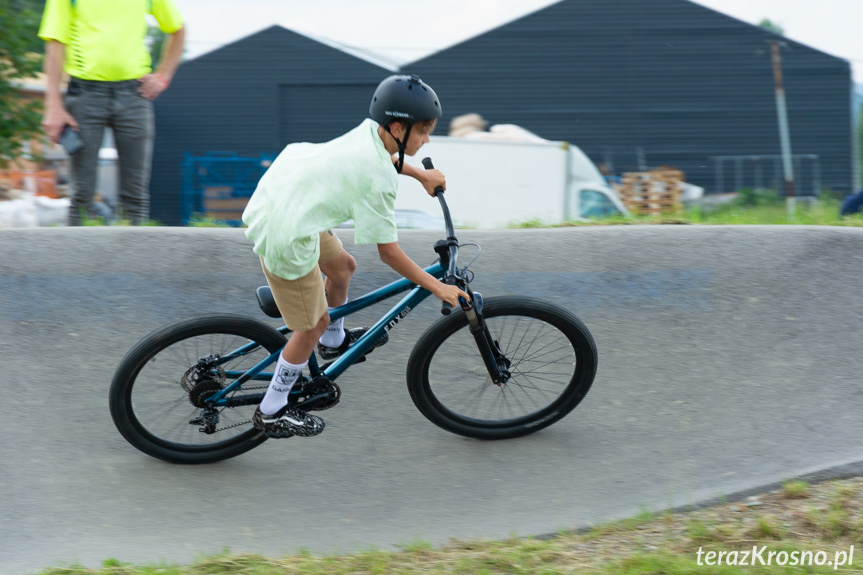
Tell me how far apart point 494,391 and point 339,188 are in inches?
59.0

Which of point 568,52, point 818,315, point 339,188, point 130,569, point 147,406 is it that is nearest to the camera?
point 130,569

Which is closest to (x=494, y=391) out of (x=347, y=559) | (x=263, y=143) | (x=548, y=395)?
(x=548, y=395)

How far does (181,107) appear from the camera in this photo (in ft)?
66.9

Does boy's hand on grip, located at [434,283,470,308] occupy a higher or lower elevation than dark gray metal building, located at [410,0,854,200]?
lower

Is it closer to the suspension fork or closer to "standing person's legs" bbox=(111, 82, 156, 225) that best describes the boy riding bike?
the suspension fork

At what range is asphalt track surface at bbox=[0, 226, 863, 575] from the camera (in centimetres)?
384

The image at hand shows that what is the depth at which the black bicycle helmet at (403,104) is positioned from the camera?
3.61 metres

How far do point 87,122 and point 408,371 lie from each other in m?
3.02

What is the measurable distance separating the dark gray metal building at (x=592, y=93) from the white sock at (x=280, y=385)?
1533cm

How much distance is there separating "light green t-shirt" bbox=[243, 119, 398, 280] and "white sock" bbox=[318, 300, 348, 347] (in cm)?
55

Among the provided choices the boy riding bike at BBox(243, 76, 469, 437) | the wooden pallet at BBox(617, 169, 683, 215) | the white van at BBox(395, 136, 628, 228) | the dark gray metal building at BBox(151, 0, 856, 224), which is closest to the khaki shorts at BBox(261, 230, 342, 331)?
the boy riding bike at BBox(243, 76, 469, 437)

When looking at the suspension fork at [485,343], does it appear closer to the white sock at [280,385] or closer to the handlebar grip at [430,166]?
the handlebar grip at [430,166]

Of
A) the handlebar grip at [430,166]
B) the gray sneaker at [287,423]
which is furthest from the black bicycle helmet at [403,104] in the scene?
the gray sneaker at [287,423]

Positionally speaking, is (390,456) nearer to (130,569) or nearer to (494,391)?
(494,391)
